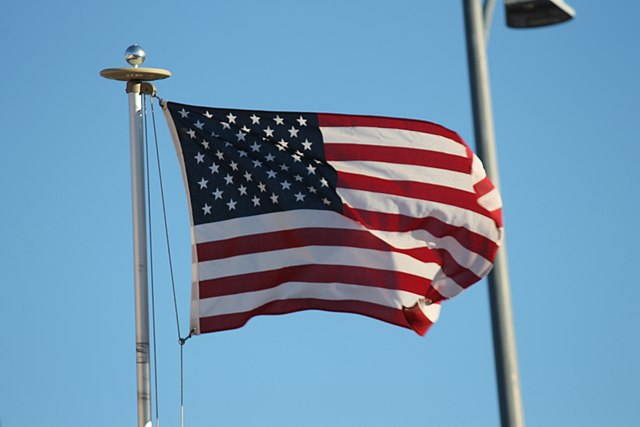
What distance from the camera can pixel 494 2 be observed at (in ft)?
39.9

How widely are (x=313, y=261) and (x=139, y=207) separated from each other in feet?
7.06

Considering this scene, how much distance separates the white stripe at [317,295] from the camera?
15812mm

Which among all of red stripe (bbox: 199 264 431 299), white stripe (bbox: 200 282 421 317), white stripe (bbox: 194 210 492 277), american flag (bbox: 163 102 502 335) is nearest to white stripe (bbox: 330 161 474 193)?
american flag (bbox: 163 102 502 335)

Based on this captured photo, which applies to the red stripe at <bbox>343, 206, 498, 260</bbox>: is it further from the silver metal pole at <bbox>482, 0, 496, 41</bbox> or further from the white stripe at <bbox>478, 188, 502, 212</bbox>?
the silver metal pole at <bbox>482, 0, 496, 41</bbox>

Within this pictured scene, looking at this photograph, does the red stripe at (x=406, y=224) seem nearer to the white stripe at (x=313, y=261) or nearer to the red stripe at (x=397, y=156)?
the white stripe at (x=313, y=261)

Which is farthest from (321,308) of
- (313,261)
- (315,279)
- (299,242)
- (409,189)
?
(409,189)

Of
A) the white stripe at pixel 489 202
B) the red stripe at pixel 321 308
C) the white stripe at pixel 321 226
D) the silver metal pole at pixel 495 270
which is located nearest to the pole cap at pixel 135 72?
the white stripe at pixel 321 226

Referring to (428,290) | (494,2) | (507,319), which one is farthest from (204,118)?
(507,319)

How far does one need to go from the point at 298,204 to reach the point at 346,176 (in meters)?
0.70

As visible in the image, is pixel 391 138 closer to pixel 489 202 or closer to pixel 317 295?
pixel 489 202

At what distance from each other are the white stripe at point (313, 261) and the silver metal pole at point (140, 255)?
28.4 inches

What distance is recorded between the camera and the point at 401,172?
16469 mm

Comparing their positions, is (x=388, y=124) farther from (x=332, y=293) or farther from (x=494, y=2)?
(x=494, y=2)

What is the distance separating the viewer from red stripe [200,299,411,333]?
51.9 feet
